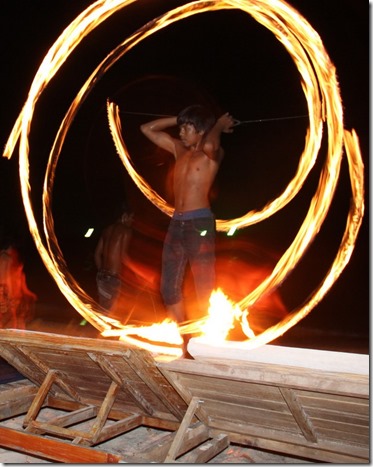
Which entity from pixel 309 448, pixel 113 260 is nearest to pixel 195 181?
pixel 113 260

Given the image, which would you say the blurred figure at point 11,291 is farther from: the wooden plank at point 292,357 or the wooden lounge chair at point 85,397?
the wooden plank at point 292,357

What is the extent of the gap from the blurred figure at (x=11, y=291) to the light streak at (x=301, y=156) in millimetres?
1187

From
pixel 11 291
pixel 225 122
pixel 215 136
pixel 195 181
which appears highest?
pixel 225 122

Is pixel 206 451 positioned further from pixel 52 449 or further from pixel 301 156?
pixel 301 156

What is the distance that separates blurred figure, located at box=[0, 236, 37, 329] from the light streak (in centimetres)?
119

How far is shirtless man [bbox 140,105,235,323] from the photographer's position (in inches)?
182

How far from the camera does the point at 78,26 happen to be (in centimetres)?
575

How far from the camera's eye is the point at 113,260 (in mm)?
6289

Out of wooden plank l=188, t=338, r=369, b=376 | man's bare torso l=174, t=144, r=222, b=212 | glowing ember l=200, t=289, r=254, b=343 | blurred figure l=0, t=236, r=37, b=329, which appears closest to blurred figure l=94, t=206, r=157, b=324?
blurred figure l=0, t=236, r=37, b=329

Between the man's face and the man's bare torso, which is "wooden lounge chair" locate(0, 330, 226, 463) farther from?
the man's face

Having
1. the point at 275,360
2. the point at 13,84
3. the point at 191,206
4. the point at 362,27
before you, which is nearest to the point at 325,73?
the point at 362,27

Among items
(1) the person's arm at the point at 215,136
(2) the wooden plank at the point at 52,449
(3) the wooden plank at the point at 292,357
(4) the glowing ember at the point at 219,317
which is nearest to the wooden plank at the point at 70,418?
(2) the wooden plank at the point at 52,449

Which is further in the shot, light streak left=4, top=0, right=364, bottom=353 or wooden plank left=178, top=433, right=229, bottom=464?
light streak left=4, top=0, right=364, bottom=353

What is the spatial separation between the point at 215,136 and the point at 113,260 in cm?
225
